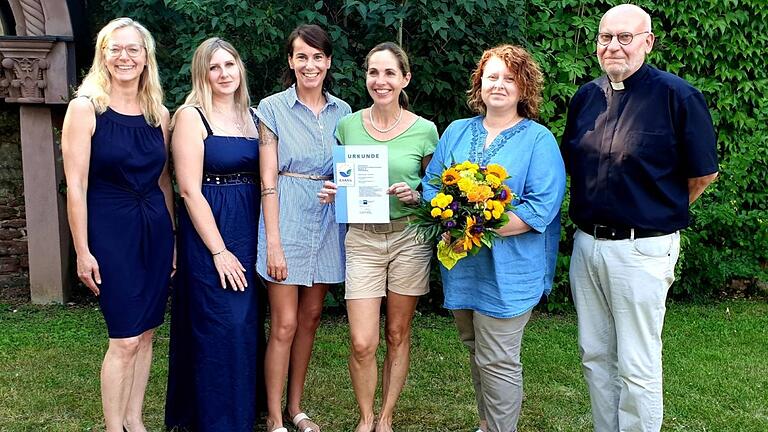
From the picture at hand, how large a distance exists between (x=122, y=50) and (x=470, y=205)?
1.79 m

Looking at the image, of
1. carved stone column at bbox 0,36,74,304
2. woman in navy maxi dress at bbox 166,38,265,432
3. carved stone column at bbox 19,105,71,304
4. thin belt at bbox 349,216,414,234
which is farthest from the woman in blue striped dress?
carved stone column at bbox 19,105,71,304

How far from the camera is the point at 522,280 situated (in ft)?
11.4

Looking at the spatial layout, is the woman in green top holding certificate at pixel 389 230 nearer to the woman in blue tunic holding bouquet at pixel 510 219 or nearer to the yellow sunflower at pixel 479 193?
the woman in blue tunic holding bouquet at pixel 510 219

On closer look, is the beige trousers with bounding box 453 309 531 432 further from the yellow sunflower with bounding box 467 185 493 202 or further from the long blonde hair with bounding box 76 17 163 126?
the long blonde hair with bounding box 76 17 163 126

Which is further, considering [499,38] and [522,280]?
[499,38]

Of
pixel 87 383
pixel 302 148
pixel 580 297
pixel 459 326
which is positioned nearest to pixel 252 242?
pixel 302 148

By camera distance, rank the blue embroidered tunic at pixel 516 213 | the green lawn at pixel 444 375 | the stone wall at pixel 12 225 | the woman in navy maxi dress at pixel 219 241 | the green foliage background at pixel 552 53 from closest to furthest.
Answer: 1. the blue embroidered tunic at pixel 516 213
2. the woman in navy maxi dress at pixel 219 241
3. the green lawn at pixel 444 375
4. the green foliage background at pixel 552 53
5. the stone wall at pixel 12 225

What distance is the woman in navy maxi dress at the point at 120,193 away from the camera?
3.28m

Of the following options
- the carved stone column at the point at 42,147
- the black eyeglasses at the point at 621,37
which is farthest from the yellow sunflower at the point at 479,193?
the carved stone column at the point at 42,147

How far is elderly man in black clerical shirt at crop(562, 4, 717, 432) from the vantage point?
3.22 m

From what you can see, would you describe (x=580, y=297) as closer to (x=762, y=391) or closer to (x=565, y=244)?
(x=762, y=391)

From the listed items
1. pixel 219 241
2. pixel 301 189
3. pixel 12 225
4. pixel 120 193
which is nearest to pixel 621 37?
pixel 301 189

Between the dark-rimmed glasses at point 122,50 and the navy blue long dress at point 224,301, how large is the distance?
1.79 ft

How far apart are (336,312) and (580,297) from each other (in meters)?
3.43
